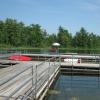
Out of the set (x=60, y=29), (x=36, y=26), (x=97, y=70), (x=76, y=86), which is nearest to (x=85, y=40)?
(x=60, y=29)

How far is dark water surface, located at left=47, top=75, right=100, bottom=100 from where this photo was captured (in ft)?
38.4

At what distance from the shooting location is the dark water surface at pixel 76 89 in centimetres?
1170

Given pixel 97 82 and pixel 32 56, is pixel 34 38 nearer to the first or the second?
pixel 32 56

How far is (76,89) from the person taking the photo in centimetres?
1370

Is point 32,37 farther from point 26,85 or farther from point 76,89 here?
point 26,85

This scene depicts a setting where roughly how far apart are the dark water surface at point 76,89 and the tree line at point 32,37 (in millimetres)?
38649

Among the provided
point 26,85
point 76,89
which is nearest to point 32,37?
point 76,89

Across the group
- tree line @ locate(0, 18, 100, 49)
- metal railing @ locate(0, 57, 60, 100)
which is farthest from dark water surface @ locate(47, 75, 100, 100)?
tree line @ locate(0, 18, 100, 49)

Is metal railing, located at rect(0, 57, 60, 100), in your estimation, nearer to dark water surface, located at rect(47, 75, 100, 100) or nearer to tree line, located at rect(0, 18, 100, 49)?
dark water surface, located at rect(47, 75, 100, 100)

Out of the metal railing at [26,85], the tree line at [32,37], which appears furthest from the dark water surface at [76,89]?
the tree line at [32,37]

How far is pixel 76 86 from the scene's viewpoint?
47.6 feet

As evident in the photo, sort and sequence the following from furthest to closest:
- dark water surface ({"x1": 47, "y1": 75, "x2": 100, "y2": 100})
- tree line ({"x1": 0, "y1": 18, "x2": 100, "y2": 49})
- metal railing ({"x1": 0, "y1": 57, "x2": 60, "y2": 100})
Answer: tree line ({"x1": 0, "y1": 18, "x2": 100, "y2": 49})
dark water surface ({"x1": 47, "y1": 75, "x2": 100, "y2": 100})
metal railing ({"x1": 0, "y1": 57, "x2": 60, "y2": 100})

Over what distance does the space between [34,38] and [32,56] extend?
3982 centimetres

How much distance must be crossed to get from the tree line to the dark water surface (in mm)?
38649
